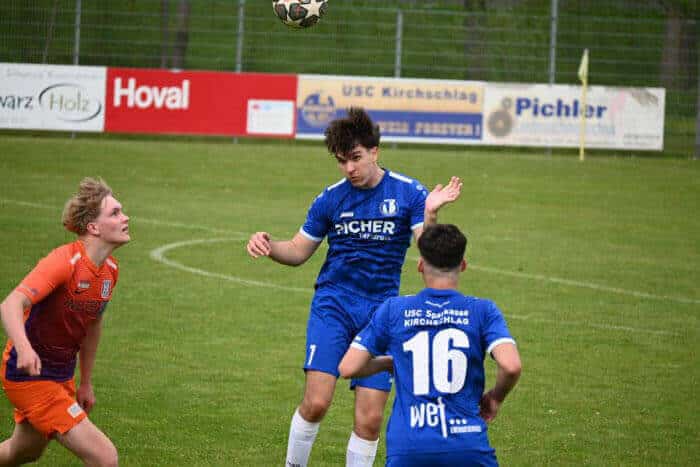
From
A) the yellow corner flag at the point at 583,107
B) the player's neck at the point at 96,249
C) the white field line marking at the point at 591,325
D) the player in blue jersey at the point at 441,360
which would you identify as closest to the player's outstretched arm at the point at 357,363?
the player in blue jersey at the point at 441,360

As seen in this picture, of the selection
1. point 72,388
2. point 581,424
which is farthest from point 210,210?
point 72,388

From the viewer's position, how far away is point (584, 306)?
13.4 metres

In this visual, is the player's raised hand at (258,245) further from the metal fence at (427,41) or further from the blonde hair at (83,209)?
the metal fence at (427,41)

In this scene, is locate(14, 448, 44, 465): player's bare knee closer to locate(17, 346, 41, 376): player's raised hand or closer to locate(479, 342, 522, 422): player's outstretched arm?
locate(17, 346, 41, 376): player's raised hand

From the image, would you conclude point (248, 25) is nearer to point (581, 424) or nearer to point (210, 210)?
point (210, 210)

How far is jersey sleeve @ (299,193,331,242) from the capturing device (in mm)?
7223

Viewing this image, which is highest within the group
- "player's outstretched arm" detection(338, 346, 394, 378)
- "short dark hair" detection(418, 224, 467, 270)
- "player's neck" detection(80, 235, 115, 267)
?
"short dark hair" detection(418, 224, 467, 270)

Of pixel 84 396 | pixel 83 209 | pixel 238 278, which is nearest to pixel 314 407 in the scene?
pixel 84 396

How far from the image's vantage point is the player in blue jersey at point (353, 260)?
6.94 metres

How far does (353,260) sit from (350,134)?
0.79 m

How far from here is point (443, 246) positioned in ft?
17.1

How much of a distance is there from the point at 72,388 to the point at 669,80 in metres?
27.6

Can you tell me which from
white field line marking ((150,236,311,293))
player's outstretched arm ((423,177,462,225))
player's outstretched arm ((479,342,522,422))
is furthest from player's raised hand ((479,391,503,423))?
white field line marking ((150,236,311,293))

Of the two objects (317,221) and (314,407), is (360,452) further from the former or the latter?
(317,221)
